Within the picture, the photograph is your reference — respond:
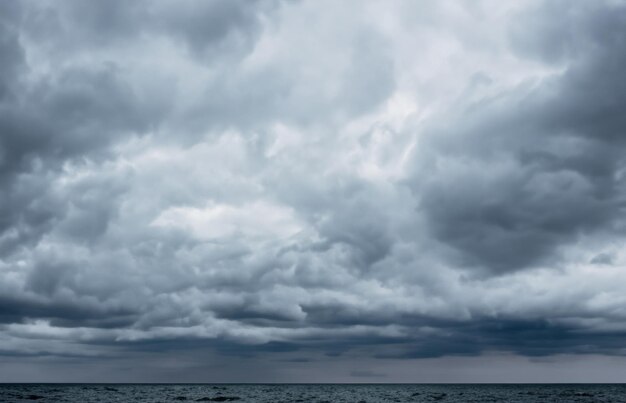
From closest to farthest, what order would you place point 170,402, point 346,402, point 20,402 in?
1. point 20,402
2. point 170,402
3. point 346,402

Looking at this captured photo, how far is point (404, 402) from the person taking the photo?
14738 cm

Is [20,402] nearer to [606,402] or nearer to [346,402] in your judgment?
[346,402]

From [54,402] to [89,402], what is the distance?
7.87 m

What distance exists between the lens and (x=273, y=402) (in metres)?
142

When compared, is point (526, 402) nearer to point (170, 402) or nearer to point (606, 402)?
point (606, 402)

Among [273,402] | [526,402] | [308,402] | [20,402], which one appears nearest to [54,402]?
[20,402]

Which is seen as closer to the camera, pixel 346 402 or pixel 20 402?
pixel 20 402

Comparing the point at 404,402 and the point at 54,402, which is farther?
the point at 404,402

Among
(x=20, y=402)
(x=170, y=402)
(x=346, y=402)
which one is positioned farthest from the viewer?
(x=346, y=402)

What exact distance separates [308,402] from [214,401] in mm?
26450

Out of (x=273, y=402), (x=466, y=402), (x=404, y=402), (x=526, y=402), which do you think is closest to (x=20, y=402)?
(x=273, y=402)

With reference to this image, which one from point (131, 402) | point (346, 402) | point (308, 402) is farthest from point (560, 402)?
point (131, 402)

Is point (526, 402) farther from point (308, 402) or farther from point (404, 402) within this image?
point (308, 402)

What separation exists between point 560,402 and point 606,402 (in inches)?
427
